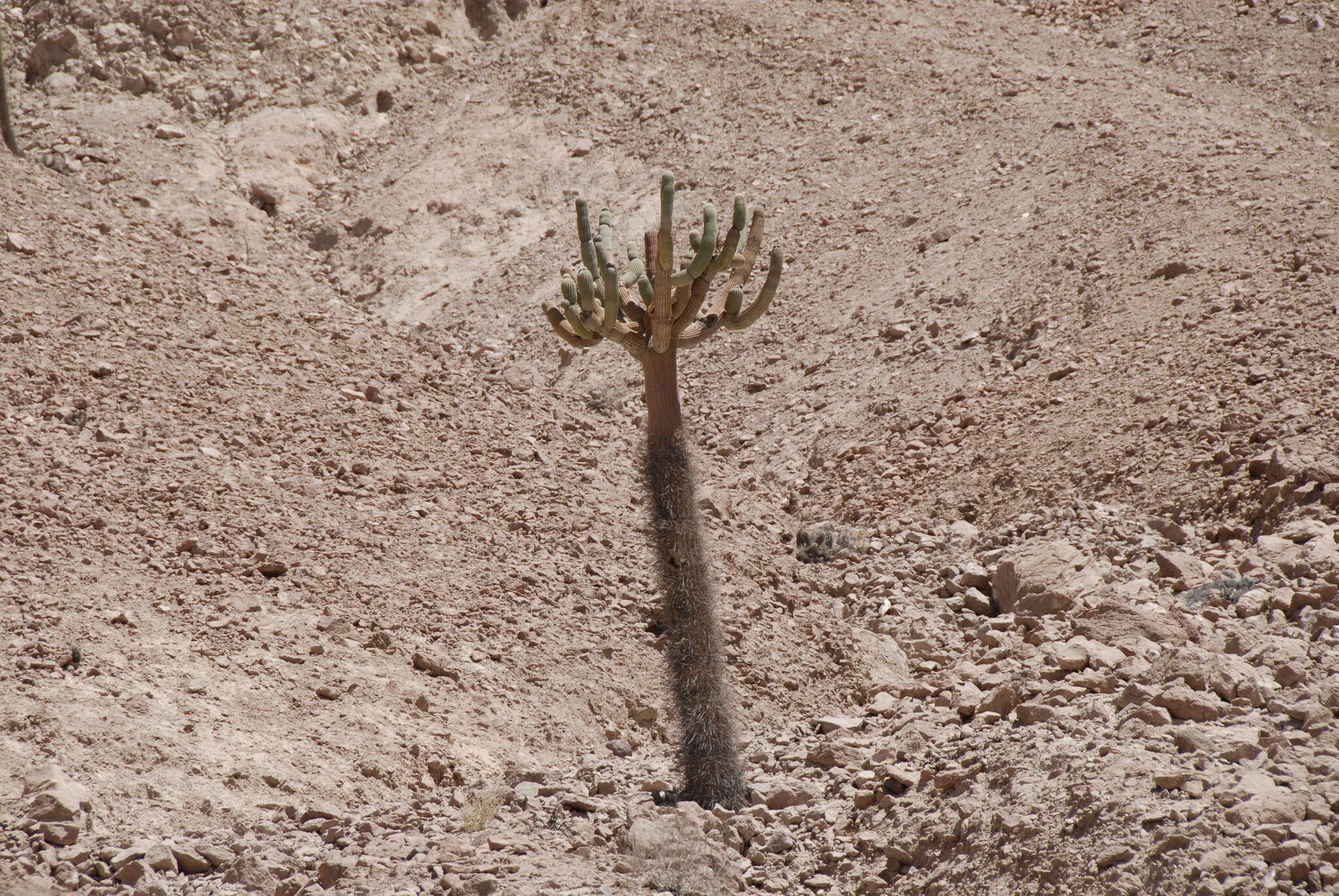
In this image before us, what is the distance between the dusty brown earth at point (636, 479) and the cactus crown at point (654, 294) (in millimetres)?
883

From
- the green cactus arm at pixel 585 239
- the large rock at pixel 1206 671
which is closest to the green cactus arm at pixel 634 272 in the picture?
the green cactus arm at pixel 585 239

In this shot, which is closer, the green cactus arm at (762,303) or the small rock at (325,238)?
the green cactus arm at (762,303)

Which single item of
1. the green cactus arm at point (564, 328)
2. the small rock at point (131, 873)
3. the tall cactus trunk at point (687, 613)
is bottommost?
the small rock at point (131, 873)

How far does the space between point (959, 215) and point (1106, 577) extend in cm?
472

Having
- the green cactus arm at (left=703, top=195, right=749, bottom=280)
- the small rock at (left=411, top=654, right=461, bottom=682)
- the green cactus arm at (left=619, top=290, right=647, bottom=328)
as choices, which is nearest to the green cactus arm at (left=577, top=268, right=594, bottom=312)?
the green cactus arm at (left=619, top=290, right=647, bottom=328)

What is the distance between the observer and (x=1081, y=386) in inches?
300

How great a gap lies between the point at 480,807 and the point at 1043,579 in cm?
318

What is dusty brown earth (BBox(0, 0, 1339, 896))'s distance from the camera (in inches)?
176

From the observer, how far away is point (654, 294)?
21.9 feet

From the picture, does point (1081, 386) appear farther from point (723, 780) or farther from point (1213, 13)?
point (1213, 13)

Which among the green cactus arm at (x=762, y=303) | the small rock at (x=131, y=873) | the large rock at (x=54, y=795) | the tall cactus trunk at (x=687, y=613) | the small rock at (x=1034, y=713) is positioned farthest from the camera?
the green cactus arm at (x=762, y=303)

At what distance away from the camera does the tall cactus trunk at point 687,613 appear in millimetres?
5254

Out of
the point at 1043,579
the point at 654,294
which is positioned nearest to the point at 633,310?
the point at 654,294

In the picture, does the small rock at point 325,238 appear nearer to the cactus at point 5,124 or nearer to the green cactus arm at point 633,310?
the cactus at point 5,124
